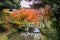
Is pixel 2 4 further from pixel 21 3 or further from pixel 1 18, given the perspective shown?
pixel 1 18

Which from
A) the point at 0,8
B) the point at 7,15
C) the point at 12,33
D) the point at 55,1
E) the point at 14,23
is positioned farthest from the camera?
the point at 0,8

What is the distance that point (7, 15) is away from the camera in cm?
1297

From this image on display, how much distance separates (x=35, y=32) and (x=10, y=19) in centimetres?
219

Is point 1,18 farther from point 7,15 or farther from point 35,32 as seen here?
point 35,32

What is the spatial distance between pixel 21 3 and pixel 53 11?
14648 millimetres

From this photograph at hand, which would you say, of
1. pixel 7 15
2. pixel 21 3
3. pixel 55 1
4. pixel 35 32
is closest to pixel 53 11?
pixel 55 1

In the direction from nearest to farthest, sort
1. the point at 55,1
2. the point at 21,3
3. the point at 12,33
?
the point at 55,1 < the point at 12,33 < the point at 21,3

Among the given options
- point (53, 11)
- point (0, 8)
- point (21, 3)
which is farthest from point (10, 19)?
point (53, 11)

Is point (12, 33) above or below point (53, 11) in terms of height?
below

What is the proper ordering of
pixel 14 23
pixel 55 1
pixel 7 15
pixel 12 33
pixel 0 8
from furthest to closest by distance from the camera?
1. pixel 0 8
2. pixel 7 15
3. pixel 14 23
4. pixel 12 33
5. pixel 55 1

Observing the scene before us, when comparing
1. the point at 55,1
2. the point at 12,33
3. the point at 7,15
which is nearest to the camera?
the point at 55,1

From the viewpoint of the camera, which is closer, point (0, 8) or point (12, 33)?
point (12, 33)

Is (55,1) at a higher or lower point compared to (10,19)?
higher

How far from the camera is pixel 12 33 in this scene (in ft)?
35.8
